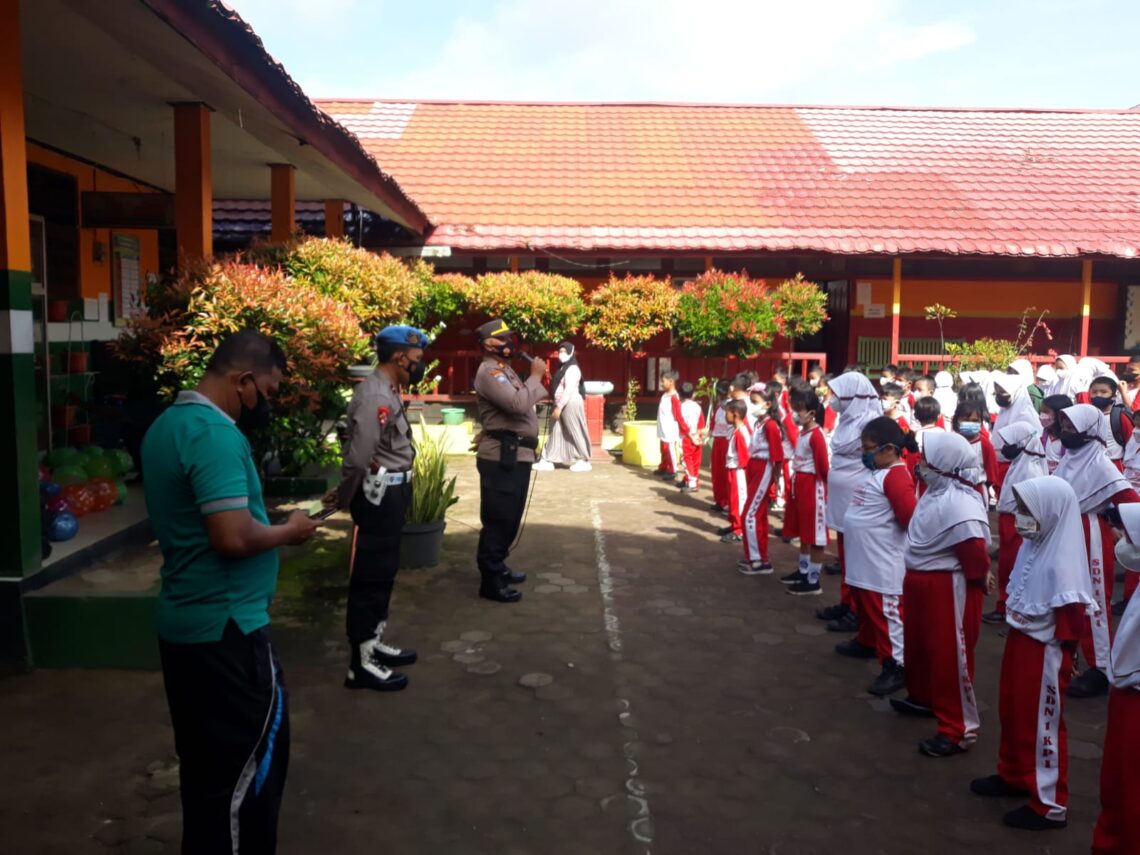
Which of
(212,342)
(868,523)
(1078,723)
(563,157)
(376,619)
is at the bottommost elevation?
(1078,723)

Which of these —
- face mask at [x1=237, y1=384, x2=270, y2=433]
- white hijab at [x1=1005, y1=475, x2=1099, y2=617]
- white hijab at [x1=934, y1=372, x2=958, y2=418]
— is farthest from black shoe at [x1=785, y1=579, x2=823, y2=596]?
face mask at [x1=237, y1=384, x2=270, y2=433]

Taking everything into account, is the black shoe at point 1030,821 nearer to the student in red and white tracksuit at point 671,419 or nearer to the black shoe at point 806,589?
the black shoe at point 806,589

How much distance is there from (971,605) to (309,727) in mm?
3051

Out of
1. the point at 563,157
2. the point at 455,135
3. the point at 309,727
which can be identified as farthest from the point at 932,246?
the point at 309,727

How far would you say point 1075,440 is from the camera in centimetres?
561

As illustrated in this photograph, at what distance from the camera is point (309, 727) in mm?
4395

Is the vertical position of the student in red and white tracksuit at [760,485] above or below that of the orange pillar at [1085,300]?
below

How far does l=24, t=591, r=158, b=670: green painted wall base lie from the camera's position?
4938 mm

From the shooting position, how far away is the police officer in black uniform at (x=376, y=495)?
4.72m

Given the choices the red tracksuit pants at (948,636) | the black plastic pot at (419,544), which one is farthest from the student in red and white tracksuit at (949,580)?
the black plastic pot at (419,544)

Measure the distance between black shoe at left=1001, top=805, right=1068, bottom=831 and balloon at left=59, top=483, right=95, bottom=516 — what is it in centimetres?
575

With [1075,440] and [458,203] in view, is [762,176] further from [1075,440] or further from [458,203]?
[1075,440]

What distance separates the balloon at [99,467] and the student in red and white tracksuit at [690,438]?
5.96m

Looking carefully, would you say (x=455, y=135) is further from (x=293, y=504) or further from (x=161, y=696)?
(x=161, y=696)
